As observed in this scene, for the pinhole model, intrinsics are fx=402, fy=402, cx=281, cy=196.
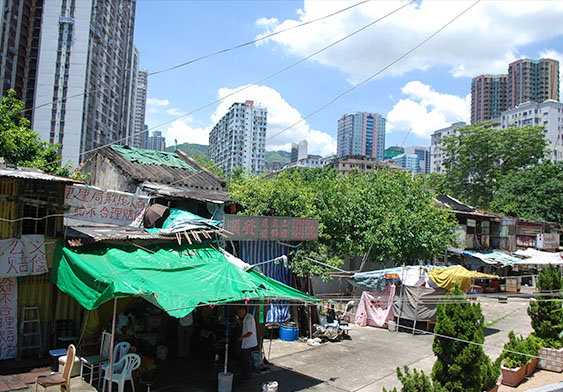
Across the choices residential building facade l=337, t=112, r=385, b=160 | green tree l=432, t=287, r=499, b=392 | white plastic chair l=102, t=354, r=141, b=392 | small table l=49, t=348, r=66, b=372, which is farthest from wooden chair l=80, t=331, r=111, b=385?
Answer: residential building facade l=337, t=112, r=385, b=160

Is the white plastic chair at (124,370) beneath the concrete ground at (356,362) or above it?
above

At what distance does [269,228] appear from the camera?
12875 mm

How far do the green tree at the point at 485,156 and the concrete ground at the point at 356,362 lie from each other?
2938 centimetres

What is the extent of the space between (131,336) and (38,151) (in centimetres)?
1421

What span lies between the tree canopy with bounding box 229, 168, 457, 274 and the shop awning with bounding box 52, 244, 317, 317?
15.3 feet

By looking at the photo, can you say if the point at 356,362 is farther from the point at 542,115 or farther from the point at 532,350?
the point at 542,115

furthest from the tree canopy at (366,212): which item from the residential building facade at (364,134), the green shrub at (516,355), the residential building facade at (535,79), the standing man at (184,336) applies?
the residential building facade at (364,134)

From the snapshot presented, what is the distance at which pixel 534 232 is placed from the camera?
31547mm

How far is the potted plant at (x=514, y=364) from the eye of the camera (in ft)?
33.8

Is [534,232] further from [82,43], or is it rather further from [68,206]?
[82,43]

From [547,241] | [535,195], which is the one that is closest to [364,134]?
[535,195]

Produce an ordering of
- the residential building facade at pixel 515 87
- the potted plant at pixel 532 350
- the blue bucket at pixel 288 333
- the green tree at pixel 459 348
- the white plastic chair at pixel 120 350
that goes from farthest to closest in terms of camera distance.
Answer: the residential building facade at pixel 515 87, the blue bucket at pixel 288 333, the potted plant at pixel 532 350, the white plastic chair at pixel 120 350, the green tree at pixel 459 348

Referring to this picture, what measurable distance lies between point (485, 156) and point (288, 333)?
3698 centimetres

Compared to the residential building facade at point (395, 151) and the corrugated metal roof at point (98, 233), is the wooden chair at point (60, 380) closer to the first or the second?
the corrugated metal roof at point (98, 233)
